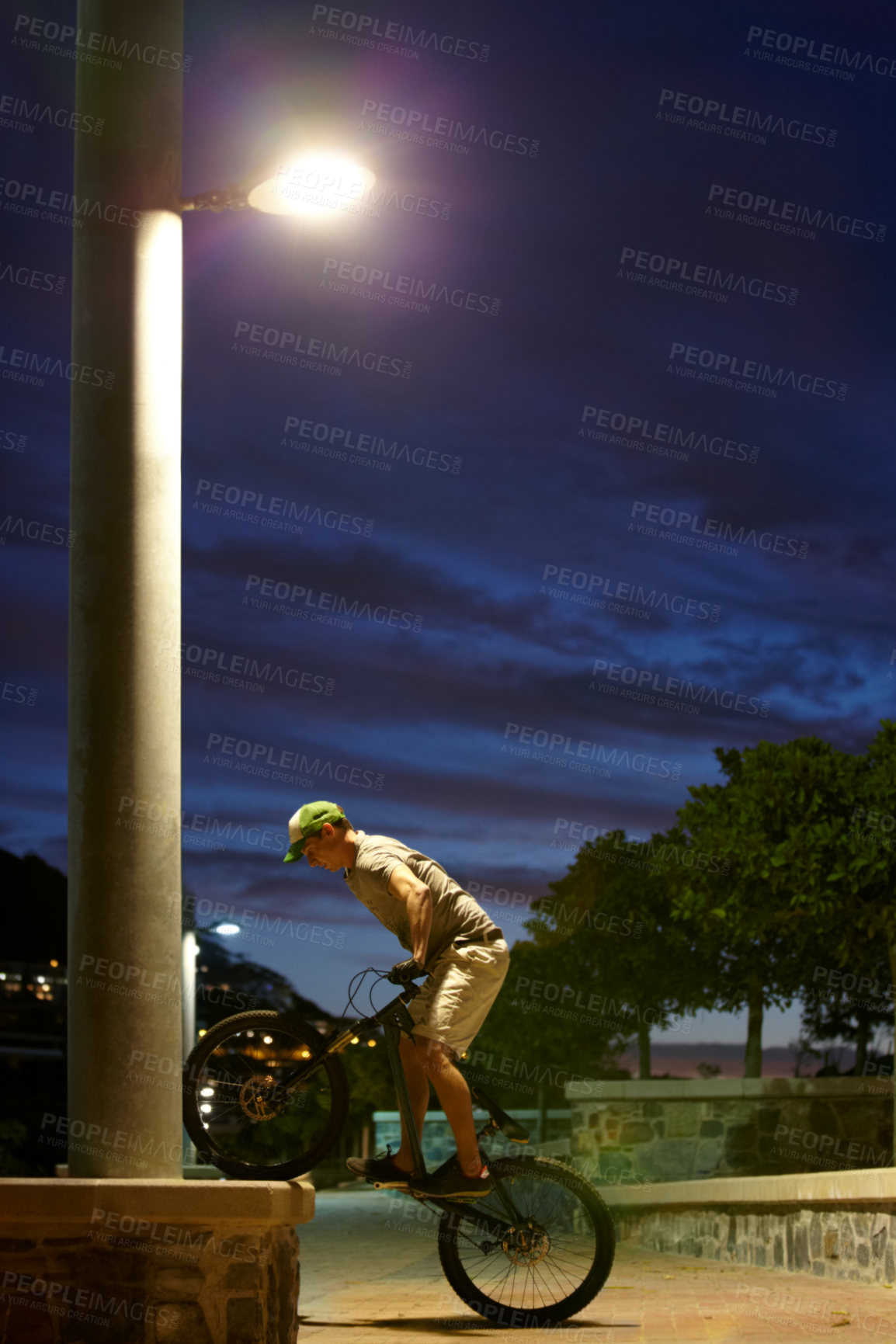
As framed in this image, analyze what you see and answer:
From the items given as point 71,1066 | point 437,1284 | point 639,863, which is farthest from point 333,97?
point 639,863

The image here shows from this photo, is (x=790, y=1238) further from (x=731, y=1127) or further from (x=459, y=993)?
(x=459, y=993)

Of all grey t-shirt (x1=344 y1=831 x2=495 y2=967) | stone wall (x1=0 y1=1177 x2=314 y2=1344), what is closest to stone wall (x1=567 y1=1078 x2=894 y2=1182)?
grey t-shirt (x1=344 y1=831 x2=495 y2=967)

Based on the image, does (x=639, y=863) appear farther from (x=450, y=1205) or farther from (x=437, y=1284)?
(x=450, y=1205)

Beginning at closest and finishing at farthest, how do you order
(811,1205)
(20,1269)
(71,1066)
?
(20,1269)
(71,1066)
(811,1205)

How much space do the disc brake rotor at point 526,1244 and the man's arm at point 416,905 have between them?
133 centimetres

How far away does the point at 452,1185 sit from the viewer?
17.6 feet

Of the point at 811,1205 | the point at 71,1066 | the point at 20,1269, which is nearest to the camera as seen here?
the point at 20,1269

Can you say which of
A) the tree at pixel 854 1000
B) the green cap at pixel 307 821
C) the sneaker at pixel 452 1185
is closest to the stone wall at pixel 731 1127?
the tree at pixel 854 1000

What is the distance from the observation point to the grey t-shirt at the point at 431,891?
5.45 meters

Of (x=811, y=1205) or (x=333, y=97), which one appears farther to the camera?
(x=811, y=1205)

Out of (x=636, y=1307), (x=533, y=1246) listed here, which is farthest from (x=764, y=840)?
(x=533, y=1246)

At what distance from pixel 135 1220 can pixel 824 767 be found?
24.9 feet

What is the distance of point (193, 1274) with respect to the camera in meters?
4.60

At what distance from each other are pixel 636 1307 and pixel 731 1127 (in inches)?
269
